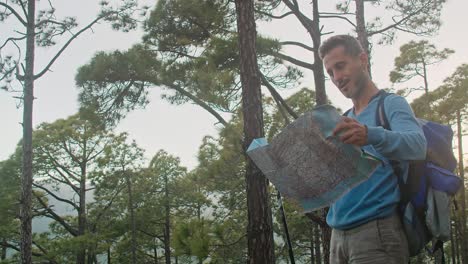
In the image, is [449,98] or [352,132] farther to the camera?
[449,98]

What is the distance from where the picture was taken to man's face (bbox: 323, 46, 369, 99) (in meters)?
1.55

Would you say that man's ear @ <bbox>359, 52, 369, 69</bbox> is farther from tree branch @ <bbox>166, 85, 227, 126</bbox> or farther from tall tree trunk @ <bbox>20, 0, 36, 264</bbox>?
tall tree trunk @ <bbox>20, 0, 36, 264</bbox>

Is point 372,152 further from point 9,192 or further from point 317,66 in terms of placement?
point 9,192

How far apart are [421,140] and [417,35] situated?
8.57m

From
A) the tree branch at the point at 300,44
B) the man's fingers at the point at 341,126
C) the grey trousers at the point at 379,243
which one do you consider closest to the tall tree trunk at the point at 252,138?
the tree branch at the point at 300,44

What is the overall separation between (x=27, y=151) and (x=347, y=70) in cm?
910

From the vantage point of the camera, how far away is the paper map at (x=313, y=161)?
1.38 m

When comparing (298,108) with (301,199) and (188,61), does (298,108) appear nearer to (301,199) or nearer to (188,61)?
(188,61)

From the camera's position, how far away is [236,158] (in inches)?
486

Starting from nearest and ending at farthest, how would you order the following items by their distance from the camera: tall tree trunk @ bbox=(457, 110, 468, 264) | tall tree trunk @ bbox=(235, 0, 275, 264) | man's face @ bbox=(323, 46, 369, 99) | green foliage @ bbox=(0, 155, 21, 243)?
1. man's face @ bbox=(323, 46, 369, 99)
2. tall tree trunk @ bbox=(235, 0, 275, 264)
3. tall tree trunk @ bbox=(457, 110, 468, 264)
4. green foliage @ bbox=(0, 155, 21, 243)

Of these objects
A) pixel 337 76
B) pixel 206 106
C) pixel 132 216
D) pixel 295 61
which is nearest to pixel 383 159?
pixel 337 76

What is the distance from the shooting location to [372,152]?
4.91 ft

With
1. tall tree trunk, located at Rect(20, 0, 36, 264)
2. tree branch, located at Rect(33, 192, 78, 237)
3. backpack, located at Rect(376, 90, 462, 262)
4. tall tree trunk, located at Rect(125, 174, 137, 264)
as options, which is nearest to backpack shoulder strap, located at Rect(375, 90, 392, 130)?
backpack, located at Rect(376, 90, 462, 262)

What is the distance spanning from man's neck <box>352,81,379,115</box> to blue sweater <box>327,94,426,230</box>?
46 millimetres
